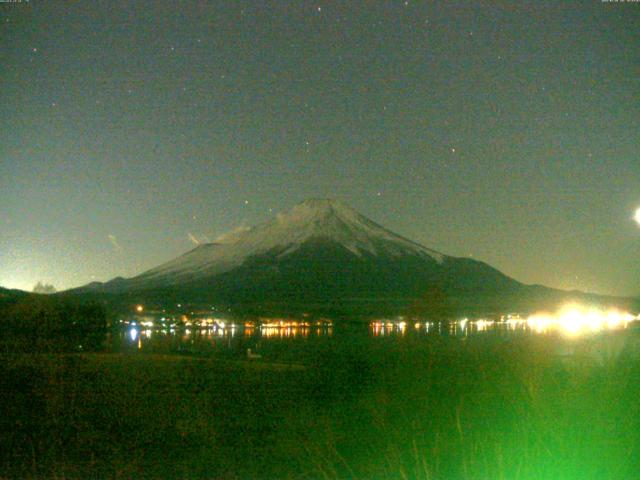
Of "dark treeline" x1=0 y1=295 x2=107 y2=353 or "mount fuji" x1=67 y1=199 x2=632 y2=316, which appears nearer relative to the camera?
"dark treeline" x1=0 y1=295 x2=107 y2=353

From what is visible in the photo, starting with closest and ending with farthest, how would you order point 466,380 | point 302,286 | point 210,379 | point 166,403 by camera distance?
point 166,403, point 466,380, point 210,379, point 302,286

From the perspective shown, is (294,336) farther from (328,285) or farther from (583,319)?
(328,285)

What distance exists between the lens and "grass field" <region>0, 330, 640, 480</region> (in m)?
9.30

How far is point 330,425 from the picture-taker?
42.1ft

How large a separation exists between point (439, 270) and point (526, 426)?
18212 centimetres

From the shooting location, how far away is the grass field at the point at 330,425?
30.5 ft

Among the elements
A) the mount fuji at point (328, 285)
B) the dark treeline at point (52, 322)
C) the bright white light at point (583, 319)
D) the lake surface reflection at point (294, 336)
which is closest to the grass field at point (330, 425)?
the lake surface reflection at point (294, 336)

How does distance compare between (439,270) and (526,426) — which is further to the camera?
(439,270)

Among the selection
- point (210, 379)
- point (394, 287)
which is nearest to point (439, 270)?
point (394, 287)

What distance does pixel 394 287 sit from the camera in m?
172

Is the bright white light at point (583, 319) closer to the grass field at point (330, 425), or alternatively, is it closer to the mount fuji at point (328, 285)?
the mount fuji at point (328, 285)

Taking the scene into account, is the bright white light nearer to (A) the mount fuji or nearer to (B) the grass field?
(A) the mount fuji

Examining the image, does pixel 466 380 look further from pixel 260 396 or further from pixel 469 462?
pixel 469 462

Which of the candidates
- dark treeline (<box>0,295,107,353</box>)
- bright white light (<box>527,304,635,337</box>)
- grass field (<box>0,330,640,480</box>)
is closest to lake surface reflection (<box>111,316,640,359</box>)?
bright white light (<box>527,304,635,337</box>)
